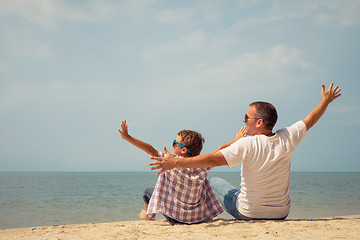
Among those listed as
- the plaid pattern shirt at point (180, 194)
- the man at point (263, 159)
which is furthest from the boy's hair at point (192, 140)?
the man at point (263, 159)

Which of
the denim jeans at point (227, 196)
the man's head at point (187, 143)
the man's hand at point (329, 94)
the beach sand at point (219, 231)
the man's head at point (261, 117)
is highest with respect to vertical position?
the man's hand at point (329, 94)

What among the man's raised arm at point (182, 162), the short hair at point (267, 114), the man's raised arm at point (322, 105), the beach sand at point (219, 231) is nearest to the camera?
the man's raised arm at point (182, 162)

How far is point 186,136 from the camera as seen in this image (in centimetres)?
381

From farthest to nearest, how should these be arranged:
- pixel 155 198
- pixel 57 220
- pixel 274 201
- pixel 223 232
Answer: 1. pixel 57 220
2. pixel 155 198
3. pixel 274 201
4. pixel 223 232

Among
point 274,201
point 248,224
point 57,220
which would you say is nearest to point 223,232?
point 248,224

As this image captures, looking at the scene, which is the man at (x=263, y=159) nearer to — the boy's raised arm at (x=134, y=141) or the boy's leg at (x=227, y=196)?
the boy's leg at (x=227, y=196)

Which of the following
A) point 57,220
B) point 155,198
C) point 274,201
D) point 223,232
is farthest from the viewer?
point 57,220

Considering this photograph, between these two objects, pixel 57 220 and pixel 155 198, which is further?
pixel 57 220

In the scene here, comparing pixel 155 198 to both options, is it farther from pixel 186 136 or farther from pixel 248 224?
pixel 248 224

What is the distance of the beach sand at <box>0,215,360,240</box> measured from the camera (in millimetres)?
3193

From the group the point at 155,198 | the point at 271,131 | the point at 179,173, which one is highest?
the point at 271,131

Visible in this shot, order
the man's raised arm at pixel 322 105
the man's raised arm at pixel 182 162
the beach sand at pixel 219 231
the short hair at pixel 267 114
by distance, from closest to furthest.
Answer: the man's raised arm at pixel 182 162 < the beach sand at pixel 219 231 < the short hair at pixel 267 114 < the man's raised arm at pixel 322 105

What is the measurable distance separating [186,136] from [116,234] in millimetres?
1446

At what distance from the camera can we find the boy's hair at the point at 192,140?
3782 millimetres
